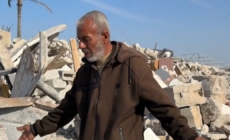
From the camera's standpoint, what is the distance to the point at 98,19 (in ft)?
7.89

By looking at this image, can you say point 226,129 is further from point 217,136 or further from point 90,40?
point 90,40

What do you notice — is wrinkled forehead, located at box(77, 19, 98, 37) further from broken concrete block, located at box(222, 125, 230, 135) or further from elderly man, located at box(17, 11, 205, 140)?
broken concrete block, located at box(222, 125, 230, 135)

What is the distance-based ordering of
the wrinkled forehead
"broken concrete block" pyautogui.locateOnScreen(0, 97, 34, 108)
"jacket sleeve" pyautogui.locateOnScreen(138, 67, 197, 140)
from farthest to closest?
"broken concrete block" pyautogui.locateOnScreen(0, 97, 34, 108)
the wrinkled forehead
"jacket sleeve" pyautogui.locateOnScreen(138, 67, 197, 140)

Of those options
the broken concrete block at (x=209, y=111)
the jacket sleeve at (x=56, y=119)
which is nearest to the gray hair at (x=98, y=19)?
the jacket sleeve at (x=56, y=119)

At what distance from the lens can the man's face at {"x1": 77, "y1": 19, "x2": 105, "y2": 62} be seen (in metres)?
2.39

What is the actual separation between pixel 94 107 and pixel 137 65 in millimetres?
396

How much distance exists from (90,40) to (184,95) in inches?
175

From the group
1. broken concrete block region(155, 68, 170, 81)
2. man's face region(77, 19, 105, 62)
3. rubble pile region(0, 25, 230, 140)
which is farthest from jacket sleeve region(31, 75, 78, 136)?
broken concrete block region(155, 68, 170, 81)

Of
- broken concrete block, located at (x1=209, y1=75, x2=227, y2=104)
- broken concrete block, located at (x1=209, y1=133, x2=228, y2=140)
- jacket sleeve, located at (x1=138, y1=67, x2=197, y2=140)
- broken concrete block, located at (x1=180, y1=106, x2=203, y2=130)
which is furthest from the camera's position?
broken concrete block, located at (x1=209, y1=75, x2=227, y2=104)

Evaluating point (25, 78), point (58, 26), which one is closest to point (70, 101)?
point (25, 78)

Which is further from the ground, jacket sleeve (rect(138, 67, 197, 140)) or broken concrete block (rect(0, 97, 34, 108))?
jacket sleeve (rect(138, 67, 197, 140))

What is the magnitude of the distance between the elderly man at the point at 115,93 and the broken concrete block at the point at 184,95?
13.8 ft

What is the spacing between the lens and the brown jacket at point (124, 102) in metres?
2.31

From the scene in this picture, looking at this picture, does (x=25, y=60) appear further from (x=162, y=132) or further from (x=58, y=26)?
(x=162, y=132)
